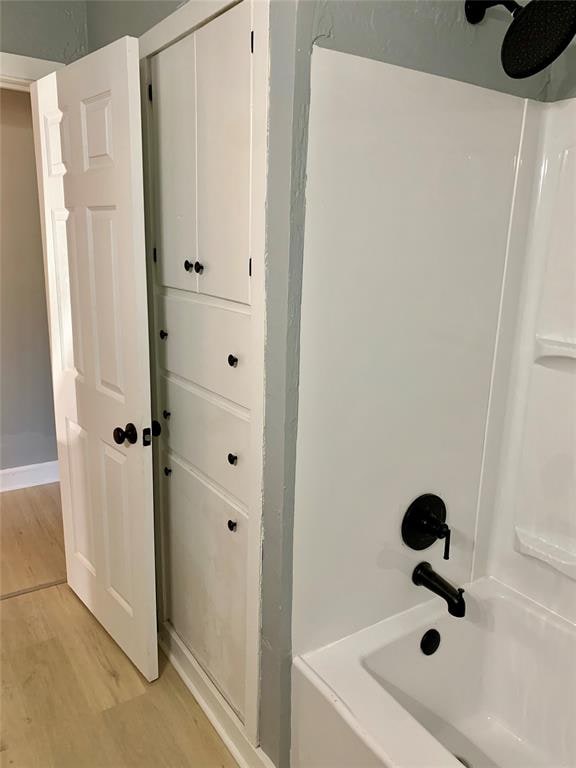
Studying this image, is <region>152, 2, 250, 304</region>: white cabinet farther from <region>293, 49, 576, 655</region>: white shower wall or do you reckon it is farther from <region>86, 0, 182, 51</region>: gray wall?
<region>293, 49, 576, 655</region>: white shower wall

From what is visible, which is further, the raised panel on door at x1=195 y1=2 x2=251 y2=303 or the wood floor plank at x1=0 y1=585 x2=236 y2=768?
the wood floor plank at x1=0 y1=585 x2=236 y2=768

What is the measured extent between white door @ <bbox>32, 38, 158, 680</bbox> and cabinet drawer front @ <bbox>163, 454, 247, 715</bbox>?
0.39 feet

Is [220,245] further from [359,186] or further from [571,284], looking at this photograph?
[571,284]

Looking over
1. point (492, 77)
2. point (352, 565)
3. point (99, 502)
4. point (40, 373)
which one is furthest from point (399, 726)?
point (40, 373)

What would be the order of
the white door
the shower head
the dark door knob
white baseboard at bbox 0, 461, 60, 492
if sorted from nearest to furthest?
the shower head < the white door < the dark door knob < white baseboard at bbox 0, 461, 60, 492

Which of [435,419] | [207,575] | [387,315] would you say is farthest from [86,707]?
[387,315]

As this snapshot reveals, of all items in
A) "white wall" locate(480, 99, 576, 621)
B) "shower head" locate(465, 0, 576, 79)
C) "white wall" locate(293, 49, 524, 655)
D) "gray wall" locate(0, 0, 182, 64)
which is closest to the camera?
"shower head" locate(465, 0, 576, 79)

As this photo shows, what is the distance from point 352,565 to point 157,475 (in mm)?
808

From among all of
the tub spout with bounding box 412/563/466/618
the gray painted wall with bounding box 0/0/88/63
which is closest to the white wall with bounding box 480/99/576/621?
the tub spout with bounding box 412/563/466/618

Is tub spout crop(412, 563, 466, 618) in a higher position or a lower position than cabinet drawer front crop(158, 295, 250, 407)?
lower

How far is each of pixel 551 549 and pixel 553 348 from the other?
549 mm

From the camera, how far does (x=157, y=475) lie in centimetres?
202

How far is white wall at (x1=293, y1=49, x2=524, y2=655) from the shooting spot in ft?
4.11

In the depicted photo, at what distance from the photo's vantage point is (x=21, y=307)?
323 centimetres
